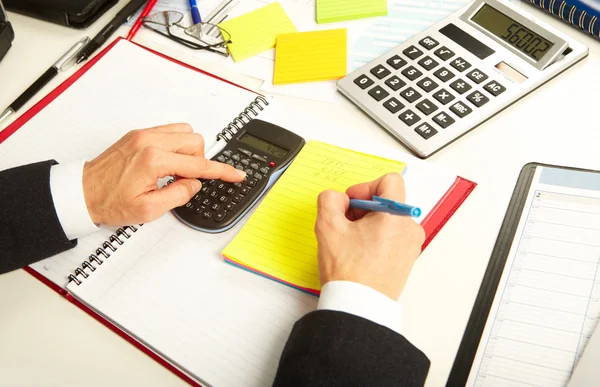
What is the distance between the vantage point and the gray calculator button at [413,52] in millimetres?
877

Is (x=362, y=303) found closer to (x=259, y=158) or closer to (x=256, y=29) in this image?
(x=259, y=158)

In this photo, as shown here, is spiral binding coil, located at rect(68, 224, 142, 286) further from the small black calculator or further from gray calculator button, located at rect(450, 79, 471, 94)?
gray calculator button, located at rect(450, 79, 471, 94)

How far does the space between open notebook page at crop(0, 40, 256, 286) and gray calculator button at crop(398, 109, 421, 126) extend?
9.5 inches

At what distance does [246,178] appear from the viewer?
2.49 ft

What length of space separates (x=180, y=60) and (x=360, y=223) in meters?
0.52

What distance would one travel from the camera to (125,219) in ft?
2.35

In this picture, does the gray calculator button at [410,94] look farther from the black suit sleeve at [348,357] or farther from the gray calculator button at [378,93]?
the black suit sleeve at [348,357]

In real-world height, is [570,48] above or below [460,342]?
above

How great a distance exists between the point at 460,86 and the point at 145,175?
0.47 m

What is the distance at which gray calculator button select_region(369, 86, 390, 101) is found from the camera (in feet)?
2.76

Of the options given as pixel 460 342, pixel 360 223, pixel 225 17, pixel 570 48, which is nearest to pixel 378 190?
pixel 360 223

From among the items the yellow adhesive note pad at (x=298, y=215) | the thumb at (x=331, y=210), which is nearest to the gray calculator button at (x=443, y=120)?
the yellow adhesive note pad at (x=298, y=215)

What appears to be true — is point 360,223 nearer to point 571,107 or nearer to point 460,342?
point 460,342

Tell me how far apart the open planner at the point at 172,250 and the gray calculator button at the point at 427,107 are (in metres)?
0.09
